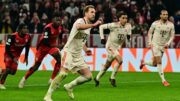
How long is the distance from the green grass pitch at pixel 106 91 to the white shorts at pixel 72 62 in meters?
0.74

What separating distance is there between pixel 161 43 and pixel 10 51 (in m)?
5.01

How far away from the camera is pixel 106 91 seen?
62.7 feet

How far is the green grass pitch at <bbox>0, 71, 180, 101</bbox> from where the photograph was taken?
17000 millimetres

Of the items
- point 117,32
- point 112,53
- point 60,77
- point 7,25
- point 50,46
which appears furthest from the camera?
point 7,25

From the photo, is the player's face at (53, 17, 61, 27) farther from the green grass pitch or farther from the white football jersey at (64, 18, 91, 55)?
the white football jersey at (64, 18, 91, 55)

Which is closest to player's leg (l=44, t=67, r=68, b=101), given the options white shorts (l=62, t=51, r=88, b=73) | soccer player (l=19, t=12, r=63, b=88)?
white shorts (l=62, t=51, r=88, b=73)

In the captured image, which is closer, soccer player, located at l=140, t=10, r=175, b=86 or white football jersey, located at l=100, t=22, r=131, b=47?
white football jersey, located at l=100, t=22, r=131, b=47

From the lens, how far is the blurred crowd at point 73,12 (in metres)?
32.5

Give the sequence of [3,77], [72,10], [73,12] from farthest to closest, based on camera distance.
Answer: [72,10] < [73,12] < [3,77]

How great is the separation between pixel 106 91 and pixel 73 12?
14.7m

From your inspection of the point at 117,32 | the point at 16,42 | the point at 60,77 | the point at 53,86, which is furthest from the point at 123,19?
the point at 53,86

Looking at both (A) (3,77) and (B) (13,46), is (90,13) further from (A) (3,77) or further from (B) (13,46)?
(A) (3,77)

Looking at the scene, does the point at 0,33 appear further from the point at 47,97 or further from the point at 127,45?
the point at 47,97

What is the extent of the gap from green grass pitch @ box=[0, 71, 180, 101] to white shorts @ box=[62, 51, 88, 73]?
29.3 inches
